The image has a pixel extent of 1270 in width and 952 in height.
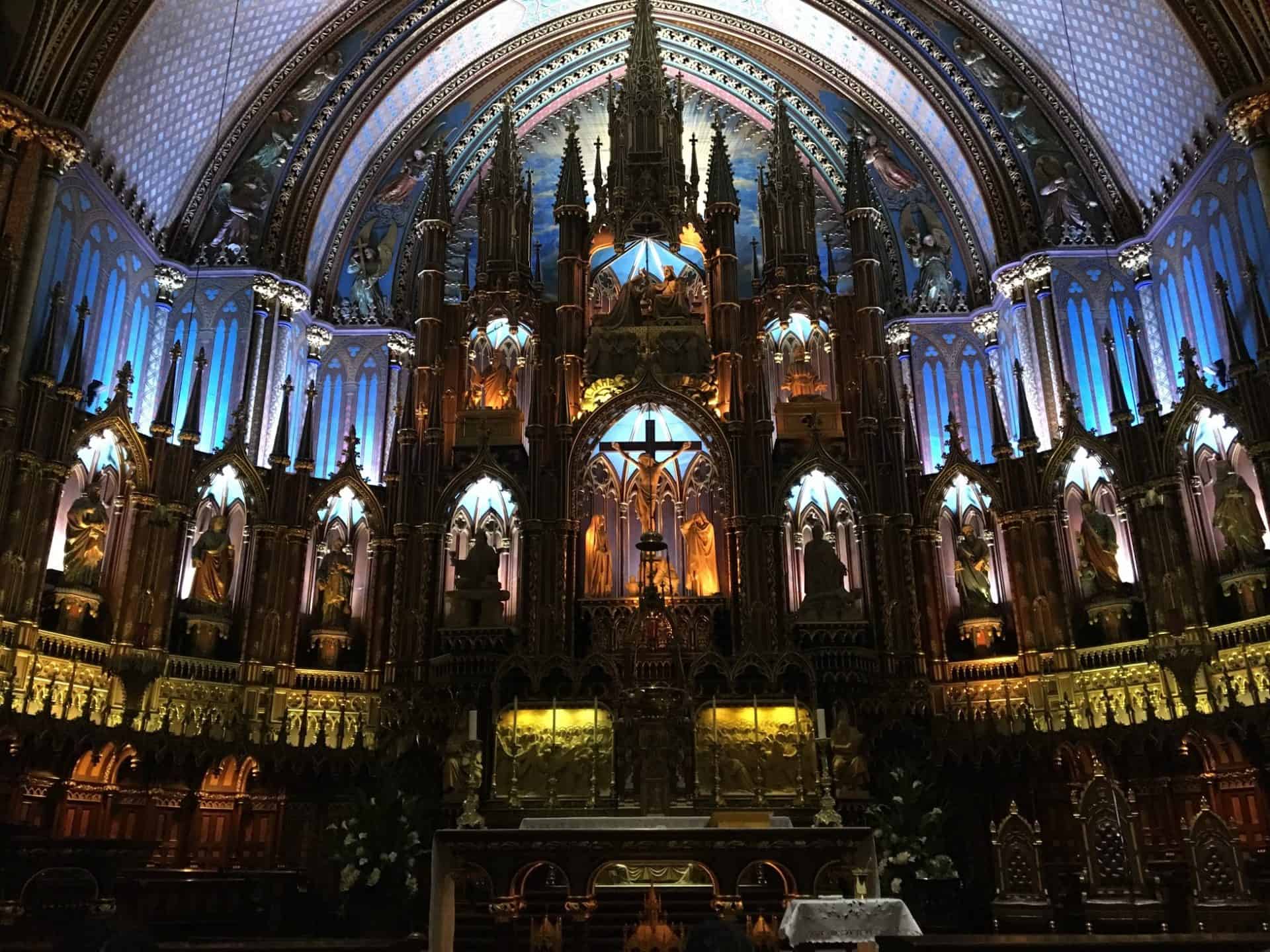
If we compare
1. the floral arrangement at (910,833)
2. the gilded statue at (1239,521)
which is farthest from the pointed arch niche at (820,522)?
the gilded statue at (1239,521)

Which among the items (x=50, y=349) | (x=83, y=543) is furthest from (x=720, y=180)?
(x=83, y=543)

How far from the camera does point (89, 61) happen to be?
19.8 m

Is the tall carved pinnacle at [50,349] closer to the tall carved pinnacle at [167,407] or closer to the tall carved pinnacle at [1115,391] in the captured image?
the tall carved pinnacle at [167,407]

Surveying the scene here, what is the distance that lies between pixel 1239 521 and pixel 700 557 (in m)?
9.76

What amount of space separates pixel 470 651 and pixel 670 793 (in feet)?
15.3

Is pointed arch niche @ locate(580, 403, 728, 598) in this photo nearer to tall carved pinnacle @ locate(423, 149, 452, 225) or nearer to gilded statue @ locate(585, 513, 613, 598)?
gilded statue @ locate(585, 513, 613, 598)

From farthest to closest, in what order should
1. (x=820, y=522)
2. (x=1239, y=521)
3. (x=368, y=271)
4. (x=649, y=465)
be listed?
(x=368, y=271), (x=649, y=465), (x=820, y=522), (x=1239, y=521)

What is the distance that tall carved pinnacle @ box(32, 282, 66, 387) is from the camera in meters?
18.1

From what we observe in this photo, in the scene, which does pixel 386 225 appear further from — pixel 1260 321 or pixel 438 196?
pixel 1260 321

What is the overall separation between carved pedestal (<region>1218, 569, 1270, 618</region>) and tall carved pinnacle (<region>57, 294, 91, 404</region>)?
20012 mm

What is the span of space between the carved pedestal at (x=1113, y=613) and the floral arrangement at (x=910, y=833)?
4.33 metres

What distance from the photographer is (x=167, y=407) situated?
2056cm

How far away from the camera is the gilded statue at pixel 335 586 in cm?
2169

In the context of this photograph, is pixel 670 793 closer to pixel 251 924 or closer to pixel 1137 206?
pixel 251 924
